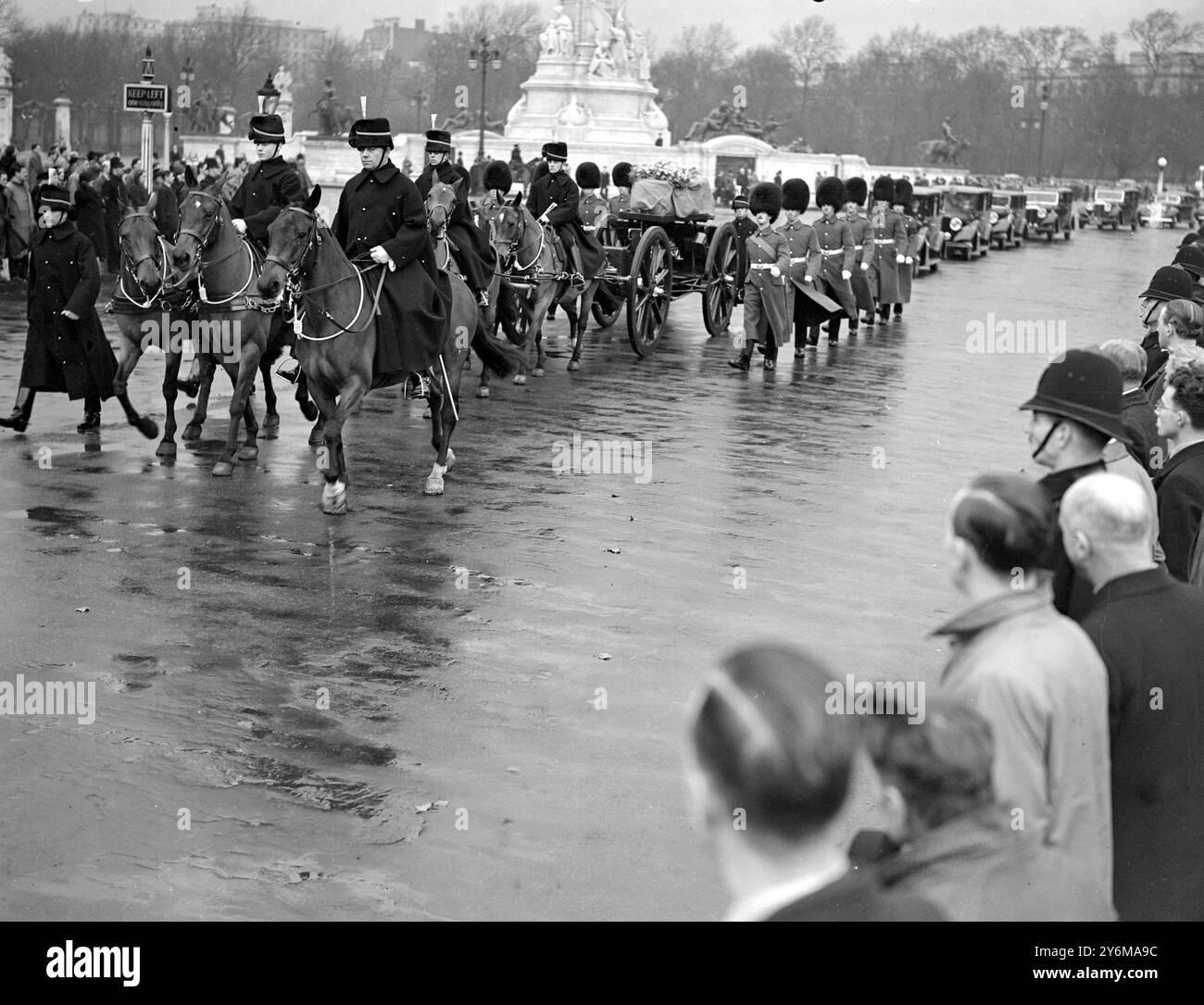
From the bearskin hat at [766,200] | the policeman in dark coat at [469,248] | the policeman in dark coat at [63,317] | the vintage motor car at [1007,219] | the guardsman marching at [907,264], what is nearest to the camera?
the policeman in dark coat at [63,317]

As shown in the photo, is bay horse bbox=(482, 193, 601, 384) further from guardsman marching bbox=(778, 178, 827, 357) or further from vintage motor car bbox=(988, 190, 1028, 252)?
vintage motor car bbox=(988, 190, 1028, 252)

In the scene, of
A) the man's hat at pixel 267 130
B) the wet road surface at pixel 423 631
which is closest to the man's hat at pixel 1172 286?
the wet road surface at pixel 423 631

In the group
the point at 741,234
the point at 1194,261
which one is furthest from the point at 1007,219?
the point at 1194,261

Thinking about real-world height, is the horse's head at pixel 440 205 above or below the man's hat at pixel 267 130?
below

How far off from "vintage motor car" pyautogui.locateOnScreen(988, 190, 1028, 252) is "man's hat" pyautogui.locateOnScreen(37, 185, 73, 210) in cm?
3650

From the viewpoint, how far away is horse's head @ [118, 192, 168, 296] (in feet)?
34.8

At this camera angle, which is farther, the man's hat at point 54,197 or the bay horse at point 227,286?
the man's hat at point 54,197

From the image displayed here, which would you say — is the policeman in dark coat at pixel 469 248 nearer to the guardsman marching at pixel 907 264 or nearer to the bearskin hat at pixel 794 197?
the bearskin hat at pixel 794 197

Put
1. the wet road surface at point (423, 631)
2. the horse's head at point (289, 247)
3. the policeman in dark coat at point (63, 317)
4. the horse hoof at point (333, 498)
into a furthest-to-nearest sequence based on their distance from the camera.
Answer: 1. the policeman in dark coat at point (63, 317)
2. the horse hoof at point (333, 498)
3. the horse's head at point (289, 247)
4. the wet road surface at point (423, 631)

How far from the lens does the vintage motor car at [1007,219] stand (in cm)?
4647

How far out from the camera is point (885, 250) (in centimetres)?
2156

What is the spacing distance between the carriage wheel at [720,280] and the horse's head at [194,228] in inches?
337

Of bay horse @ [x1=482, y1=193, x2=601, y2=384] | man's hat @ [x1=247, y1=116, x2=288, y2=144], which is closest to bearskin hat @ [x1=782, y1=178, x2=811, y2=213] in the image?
bay horse @ [x1=482, y1=193, x2=601, y2=384]

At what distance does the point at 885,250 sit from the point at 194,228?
12868mm
